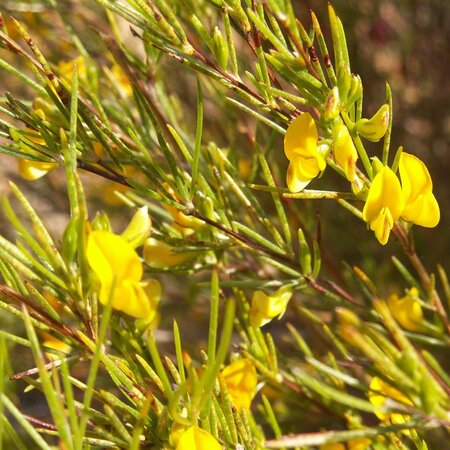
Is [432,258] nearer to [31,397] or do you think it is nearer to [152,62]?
[152,62]

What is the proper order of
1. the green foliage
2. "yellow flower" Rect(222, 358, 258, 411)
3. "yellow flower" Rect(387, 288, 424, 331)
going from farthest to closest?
"yellow flower" Rect(387, 288, 424, 331) → "yellow flower" Rect(222, 358, 258, 411) → the green foliage

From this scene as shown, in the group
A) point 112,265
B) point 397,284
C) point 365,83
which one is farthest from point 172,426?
point 365,83

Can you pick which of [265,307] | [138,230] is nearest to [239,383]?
[265,307]

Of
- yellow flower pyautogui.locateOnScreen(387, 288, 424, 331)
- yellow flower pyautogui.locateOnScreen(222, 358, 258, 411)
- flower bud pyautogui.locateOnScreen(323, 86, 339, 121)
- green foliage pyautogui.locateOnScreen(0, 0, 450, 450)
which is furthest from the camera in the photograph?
yellow flower pyautogui.locateOnScreen(387, 288, 424, 331)

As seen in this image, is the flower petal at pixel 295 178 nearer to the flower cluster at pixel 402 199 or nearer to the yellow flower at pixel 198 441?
the flower cluster at pixel 402 199

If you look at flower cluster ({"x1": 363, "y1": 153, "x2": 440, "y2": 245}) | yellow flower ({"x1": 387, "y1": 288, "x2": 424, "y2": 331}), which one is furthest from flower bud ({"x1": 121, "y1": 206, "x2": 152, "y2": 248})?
yellow flower ({"x1": 387, "y1": 288, "x2": 424, "y2": 331})

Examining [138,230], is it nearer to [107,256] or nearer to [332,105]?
[107,256]

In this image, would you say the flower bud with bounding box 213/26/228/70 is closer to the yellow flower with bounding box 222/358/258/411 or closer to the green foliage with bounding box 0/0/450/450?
the green foliage with bounding box 0/0/450/450
